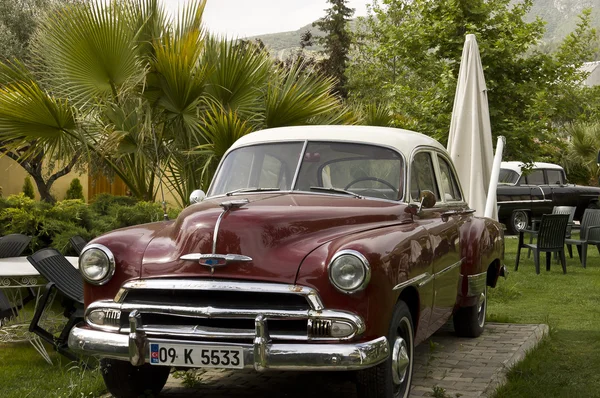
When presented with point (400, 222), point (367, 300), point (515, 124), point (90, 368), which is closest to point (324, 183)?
point (400, 222)

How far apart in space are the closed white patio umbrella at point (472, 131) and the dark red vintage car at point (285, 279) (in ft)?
14.6

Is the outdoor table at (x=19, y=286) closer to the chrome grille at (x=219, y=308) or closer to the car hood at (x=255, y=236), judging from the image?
the car hood at (x=255, y=236)

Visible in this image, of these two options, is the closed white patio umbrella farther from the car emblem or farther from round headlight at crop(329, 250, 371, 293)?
the car emblem

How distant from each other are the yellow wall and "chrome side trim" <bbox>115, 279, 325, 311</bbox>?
82.9 feet

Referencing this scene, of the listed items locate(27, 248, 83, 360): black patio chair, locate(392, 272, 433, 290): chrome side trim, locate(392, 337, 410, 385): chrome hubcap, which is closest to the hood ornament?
locate(392, 272, 433, 290): chrome side trim

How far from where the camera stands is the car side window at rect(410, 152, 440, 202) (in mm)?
5770

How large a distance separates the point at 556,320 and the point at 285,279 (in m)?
5.24

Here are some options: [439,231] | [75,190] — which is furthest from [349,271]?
[75,190]

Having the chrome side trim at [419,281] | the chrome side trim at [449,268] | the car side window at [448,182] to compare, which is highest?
the car side window at [448,182]

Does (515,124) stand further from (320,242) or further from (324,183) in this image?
(320,242)

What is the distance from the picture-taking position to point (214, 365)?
4234 mm

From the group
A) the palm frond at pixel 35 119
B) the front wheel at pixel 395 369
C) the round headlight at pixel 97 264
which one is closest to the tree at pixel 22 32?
the palm frond at pixel 35 119

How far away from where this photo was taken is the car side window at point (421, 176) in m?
5.77

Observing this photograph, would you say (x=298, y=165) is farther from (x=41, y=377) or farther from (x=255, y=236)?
(x=41, y=377)
